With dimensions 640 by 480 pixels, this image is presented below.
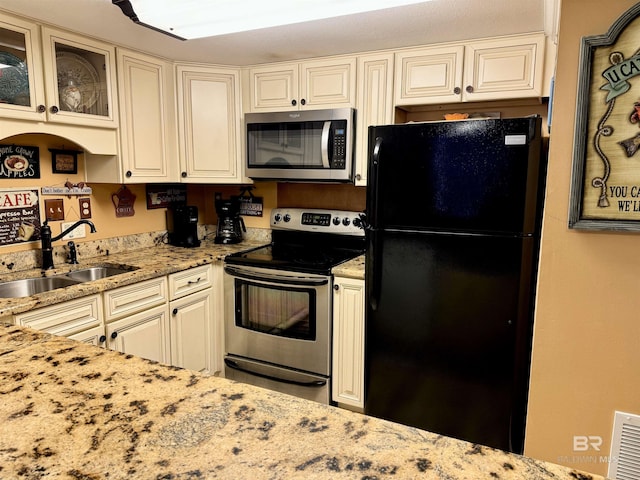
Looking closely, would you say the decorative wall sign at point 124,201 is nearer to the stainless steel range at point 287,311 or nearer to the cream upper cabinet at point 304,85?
the stainless steel range at point 287,311

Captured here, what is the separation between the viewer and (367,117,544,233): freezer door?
70.9 inches

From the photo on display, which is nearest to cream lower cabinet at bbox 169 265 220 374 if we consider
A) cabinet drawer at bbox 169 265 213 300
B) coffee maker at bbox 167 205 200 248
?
cabinet drawer at bbox 169 265 213 300

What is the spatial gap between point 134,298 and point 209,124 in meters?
1.28

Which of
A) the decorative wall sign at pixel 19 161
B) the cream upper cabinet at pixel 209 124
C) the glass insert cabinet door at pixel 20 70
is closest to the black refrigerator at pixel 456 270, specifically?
the cream upper cabinet at pixel 209 124

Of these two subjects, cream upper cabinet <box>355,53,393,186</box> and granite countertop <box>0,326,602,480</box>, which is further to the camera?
cream upper cabinet <box>355,53,393,186</box>

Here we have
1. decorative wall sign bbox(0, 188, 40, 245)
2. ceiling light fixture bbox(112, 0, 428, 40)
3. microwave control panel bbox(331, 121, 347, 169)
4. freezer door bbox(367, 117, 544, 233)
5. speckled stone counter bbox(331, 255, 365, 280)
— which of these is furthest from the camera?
microwave control panel bbox(331, 121, 347, 169)

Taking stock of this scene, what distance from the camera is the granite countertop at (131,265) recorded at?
182 centimetres

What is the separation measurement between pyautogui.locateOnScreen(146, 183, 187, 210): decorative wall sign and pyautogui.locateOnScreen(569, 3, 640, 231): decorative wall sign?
2646mm

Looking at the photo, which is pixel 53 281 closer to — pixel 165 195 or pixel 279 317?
pixel 165 195

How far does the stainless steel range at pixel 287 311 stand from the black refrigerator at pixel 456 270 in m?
0.48

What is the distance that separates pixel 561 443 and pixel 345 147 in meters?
1.83

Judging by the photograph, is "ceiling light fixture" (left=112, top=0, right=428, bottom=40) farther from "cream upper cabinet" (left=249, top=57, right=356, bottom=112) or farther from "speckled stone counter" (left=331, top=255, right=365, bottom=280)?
"speckled stone counter" (left=331, top=255, right=365, bottom=280)

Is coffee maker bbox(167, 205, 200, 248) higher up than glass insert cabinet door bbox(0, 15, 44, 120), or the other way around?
glass insert cabinet door bbox(0, 15, 44, 120)

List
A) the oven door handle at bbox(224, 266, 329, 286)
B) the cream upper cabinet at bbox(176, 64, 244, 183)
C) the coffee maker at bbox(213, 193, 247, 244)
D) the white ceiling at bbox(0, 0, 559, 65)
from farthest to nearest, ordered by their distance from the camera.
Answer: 1. the coffee maker at bbox(213, 193, 247, 244)
2. the cream upper cabinet at bbox(176, 64, 244, 183)
3. the oven door handle at bbox(224, 266, 329, 286)
4. the white ceiling at bbox(0, 0, 559, 65)
